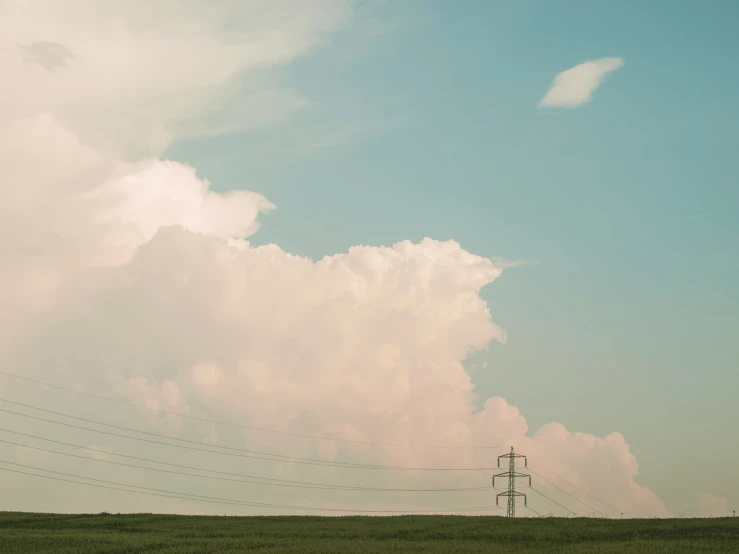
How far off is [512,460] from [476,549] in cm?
6514

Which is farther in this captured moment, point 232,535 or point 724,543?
point 232,535

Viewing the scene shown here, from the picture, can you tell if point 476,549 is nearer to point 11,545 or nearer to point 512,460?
point 11,545

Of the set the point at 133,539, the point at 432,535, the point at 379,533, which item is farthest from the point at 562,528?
the point at 133,539

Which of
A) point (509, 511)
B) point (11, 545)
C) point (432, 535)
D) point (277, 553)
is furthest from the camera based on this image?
point (509, 511)

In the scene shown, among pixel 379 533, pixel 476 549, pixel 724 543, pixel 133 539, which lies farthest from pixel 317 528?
pixel 724 543

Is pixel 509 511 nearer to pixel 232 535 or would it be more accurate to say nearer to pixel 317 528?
pixel 317 528

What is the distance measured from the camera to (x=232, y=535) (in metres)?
62.9

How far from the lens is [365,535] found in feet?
205

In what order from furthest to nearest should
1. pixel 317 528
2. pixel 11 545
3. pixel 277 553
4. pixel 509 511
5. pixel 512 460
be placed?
1. pixel 512 460
2. pixel 509 511
3. pixel 317 528
4. pixel 11 545
5. pixel 277 553

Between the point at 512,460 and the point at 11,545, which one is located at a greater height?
the point at 512,460

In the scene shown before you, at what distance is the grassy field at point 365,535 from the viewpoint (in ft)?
169

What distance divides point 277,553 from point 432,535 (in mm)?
17813

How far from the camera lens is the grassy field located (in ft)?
169

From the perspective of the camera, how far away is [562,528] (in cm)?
6406
